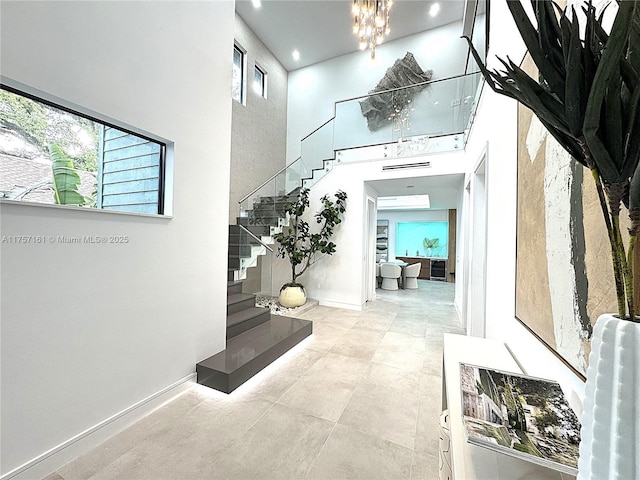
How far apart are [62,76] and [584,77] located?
8.17 ft

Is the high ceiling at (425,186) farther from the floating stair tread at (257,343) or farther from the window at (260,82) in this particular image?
the window at (260,82)

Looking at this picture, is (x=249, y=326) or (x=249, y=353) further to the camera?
(x=249, y=326)

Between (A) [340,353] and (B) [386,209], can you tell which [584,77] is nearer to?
(A) [340,353]

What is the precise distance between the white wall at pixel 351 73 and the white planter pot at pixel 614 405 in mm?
7827

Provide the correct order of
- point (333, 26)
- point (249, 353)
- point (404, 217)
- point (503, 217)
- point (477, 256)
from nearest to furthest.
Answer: point (503, 217) < point (249, 353) < point (477, 256) < point (333, 26) < point (404, 217)

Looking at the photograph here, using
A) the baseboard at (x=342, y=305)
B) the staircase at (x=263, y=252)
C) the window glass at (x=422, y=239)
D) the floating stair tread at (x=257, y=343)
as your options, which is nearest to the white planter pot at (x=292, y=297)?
the baseboard at (x=342, y=305)

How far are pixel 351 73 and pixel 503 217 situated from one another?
23.0 feet

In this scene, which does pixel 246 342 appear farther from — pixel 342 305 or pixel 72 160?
pixel 342 305

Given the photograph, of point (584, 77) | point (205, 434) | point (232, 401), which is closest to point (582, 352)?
point (584, 77)

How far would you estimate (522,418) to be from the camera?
0.89 metres

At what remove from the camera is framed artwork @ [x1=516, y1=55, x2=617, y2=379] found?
90cm

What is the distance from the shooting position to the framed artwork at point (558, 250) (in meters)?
0.90

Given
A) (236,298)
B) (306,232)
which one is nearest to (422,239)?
(306,232)

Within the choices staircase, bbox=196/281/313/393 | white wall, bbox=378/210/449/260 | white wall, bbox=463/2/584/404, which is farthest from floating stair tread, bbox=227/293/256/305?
white wall, bbox=378/210/449/260
